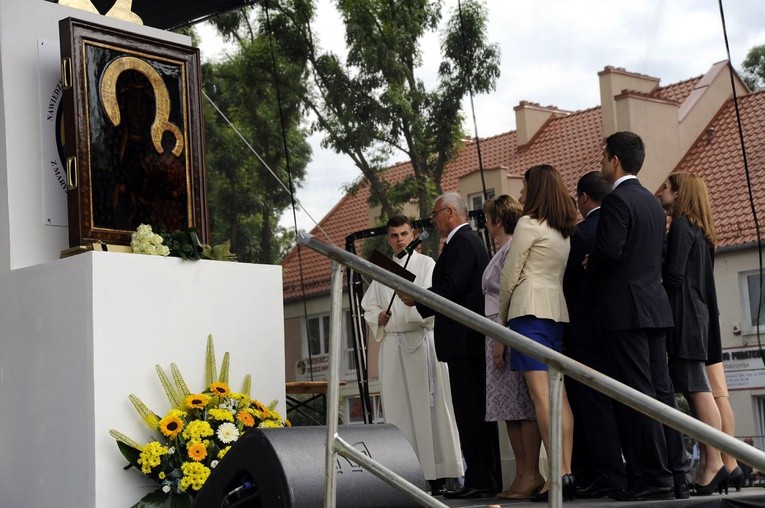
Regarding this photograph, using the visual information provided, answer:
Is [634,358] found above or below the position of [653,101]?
below

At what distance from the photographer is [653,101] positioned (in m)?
22.2

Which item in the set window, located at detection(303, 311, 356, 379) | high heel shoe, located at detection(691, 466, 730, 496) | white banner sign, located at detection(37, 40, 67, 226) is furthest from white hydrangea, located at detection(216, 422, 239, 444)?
window, located at detection(303, 311, 356, 379)

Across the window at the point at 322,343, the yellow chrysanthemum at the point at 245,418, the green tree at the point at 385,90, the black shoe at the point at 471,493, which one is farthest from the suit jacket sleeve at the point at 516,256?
the window at the point at 322,343

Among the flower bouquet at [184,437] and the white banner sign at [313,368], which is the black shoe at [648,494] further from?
the white banner sign at [313,368]

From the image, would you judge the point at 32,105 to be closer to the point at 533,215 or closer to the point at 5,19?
the point at 5,19

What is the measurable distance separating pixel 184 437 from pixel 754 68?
2282 centimetres

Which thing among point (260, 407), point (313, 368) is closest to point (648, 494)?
point (260, 407)

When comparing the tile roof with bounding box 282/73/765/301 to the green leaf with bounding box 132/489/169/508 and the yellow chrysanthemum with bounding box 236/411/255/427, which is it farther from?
the green leaf with bounding box 132/489/169/508

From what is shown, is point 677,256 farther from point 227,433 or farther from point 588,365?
point 227,433

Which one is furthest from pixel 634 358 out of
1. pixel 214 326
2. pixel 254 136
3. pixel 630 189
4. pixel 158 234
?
pixel 254 136

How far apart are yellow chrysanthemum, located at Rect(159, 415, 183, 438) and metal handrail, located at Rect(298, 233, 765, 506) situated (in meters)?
1.34

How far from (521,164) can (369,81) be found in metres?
4.54

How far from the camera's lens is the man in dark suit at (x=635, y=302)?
4.80 meters

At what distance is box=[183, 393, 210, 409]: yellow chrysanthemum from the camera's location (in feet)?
15.3
